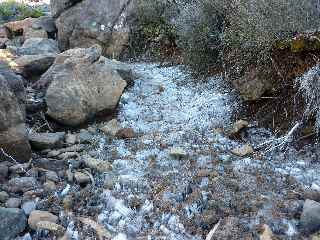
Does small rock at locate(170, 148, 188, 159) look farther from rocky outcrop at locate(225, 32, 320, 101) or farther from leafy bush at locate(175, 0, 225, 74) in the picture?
leafy bush at locate(175, 0, 225, 74)

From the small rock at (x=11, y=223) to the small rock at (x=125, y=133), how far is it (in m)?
1.85

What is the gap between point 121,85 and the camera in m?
6.25

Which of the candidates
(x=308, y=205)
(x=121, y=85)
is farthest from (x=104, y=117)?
(x=308, y=205)

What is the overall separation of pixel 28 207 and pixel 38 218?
0.21 metres

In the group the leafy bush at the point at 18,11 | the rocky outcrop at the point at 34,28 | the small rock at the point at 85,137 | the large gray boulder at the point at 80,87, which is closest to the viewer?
the small rock at the point at 85,137

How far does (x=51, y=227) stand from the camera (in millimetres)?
3793

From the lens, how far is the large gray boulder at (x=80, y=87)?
5.73 m

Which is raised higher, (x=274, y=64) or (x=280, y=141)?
(x=274, y=64)

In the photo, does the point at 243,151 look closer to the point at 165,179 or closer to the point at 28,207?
the point at 165,179

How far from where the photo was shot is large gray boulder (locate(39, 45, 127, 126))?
5.73 metres

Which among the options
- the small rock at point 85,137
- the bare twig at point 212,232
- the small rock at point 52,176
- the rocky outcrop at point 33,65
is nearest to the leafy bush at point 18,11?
the rocky outcrop at point 33,65

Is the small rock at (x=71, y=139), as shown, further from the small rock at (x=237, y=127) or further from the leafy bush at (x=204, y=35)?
the leafy bush at (x=204, y=35)

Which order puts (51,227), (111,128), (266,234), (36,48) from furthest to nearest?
(36,48) → (111,128) → (51,227) → (266,234)

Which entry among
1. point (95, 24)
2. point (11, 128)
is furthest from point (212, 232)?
point (95, 24)
